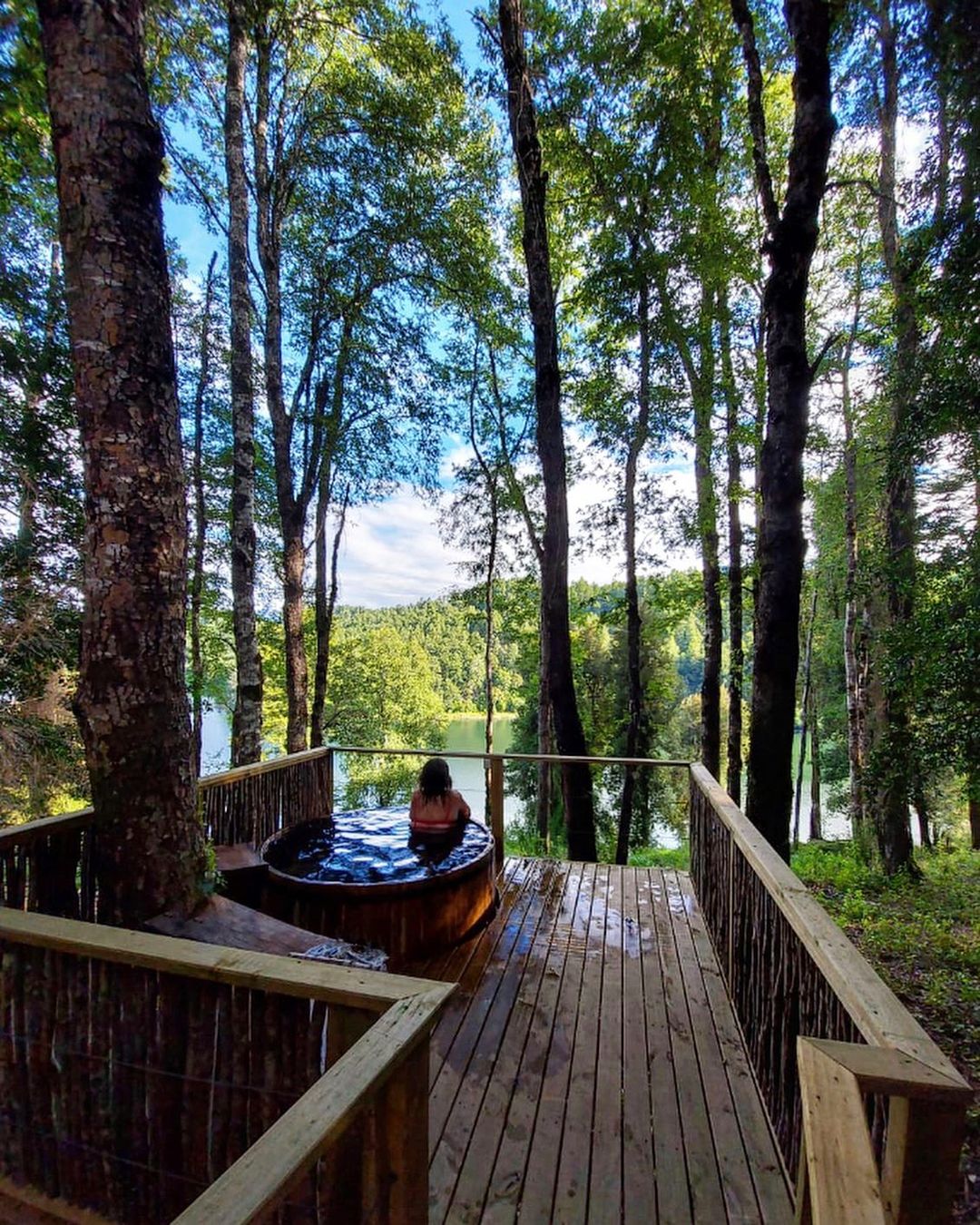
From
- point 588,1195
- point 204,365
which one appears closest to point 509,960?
point 588,1195

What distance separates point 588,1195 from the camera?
5.39 ft

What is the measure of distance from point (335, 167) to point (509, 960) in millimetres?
9066

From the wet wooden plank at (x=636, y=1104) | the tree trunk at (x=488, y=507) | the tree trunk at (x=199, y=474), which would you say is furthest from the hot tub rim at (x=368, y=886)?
the tree trunk at (x=488, y=507)

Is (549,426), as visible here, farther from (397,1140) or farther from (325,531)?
(325,531)

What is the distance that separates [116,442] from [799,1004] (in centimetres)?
305

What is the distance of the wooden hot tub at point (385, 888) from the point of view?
2932mm

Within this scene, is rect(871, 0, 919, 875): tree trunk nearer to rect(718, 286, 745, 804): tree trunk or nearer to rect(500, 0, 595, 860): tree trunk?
rect(718, 286, 745, 804): tree trunk

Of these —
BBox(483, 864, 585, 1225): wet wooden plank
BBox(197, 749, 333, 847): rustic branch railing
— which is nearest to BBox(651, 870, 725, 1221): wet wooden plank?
BBox(483, 864, 585, 1225): wet wooden plank

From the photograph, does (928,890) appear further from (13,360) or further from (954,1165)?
(13,360)

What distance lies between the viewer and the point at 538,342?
548cm

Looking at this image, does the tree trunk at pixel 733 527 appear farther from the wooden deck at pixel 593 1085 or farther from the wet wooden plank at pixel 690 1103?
the wet wooden plank at pixel 690 1103

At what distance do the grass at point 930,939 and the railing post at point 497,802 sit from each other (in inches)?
110

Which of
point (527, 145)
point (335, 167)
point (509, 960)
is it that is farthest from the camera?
point (335, 167)

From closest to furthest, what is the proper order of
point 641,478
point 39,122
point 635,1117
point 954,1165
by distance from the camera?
point 954,1165
point 635,1117
point 39,122
point 641,478
